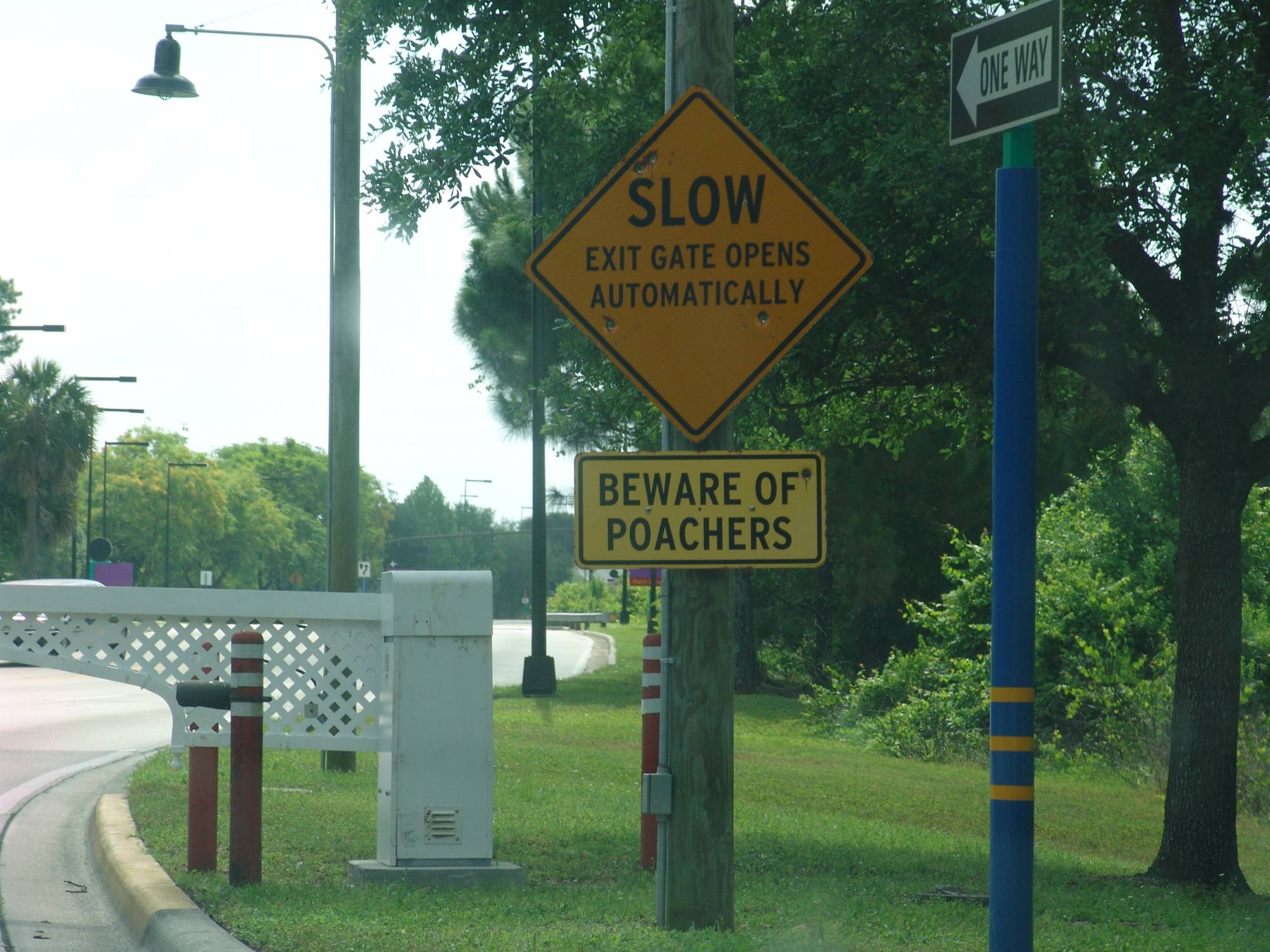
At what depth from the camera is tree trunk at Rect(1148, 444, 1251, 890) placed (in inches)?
359

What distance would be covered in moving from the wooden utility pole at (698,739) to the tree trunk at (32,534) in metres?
44.3

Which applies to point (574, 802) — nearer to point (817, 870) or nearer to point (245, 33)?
point (817, 870)

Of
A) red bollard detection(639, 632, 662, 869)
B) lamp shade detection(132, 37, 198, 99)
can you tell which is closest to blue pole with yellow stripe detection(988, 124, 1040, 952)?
red bollard detection(639, 632, 662, 869)

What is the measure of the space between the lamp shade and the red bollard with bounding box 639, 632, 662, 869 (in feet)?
33.1

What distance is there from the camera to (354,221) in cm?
1257

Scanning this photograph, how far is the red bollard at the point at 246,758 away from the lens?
6.72 m

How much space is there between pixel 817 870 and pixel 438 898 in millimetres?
2635

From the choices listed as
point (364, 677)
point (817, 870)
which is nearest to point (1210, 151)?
point (817, 870)

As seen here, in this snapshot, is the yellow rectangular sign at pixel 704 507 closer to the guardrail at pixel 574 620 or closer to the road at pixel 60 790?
the road at pixel 60 790

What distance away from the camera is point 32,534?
48188 mm

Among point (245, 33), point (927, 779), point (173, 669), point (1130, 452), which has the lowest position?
point (927, 779)

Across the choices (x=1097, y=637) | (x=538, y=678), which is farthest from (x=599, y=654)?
(x=1097, y=637)

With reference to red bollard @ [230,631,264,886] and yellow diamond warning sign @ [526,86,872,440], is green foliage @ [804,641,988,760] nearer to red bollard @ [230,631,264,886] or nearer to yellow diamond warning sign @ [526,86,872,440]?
red bollard @ [230,631,264,886]

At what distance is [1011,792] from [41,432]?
5078 cm
